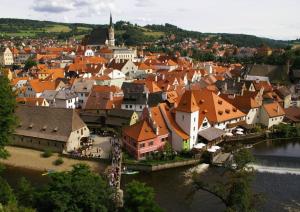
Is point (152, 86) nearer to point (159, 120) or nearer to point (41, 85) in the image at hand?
point (41, 85)

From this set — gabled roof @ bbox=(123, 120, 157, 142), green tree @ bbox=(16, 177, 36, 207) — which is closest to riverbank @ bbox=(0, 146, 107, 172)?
gabled roof @ bbox=(123, 120, 157, 142)

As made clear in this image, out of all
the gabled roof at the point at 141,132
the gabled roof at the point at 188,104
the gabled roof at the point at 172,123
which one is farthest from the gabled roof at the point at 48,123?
the gabled roof at the point at 188,104

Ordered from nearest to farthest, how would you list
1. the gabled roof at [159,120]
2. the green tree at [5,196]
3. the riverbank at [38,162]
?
the green tree at [5,196] → the riverbank at [38,162] → the gabled roof at [159,120]

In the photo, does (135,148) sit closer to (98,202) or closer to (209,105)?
(209,105)

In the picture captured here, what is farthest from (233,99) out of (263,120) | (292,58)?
(292,58)

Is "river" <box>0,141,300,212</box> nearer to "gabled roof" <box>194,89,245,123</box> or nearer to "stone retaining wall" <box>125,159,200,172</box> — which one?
"stone retaining wall" <box>125,159,200,172</box>

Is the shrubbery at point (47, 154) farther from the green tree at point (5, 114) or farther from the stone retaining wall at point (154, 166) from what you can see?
the stone retaining wall at point (154, 166)

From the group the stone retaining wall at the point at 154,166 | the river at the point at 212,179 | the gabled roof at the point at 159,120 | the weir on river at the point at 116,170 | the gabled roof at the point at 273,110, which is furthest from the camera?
the gabled roof at the point at 273,110

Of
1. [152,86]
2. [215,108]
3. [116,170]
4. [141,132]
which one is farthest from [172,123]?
[152,86]
